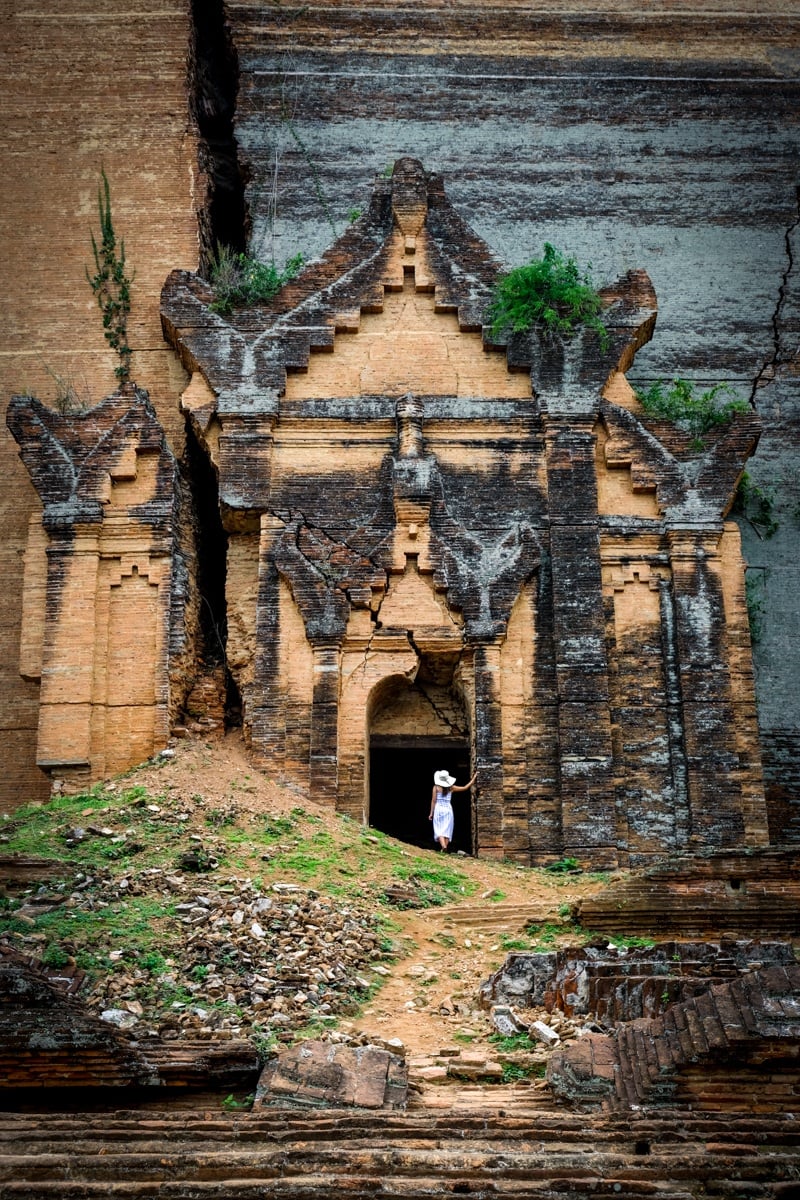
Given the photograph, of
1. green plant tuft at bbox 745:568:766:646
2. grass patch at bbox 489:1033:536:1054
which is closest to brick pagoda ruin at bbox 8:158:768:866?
green plant tuft at bbox 745:568:766:646

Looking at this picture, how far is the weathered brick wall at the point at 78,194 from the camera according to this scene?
20.1m

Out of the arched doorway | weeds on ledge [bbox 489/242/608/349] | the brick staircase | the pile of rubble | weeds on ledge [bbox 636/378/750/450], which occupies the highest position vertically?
weeds on ledge [bbox 489/242/608/349]

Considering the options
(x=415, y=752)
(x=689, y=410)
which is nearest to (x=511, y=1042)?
(x=415, y=752)

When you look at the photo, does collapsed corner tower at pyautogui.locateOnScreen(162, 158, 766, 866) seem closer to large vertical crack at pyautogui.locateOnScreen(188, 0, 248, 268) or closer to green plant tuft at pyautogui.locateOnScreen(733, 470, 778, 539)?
green plant tuft at pyautogui.locateOnScreen(733, 470, 778, 539)

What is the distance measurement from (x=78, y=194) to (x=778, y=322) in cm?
1035

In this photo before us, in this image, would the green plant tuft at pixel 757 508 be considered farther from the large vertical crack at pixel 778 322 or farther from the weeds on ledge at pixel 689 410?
the weeds on ledge at pixel 689 410

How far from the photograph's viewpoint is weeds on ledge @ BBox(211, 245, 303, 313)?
19281mm

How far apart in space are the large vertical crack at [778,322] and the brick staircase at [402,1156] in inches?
591


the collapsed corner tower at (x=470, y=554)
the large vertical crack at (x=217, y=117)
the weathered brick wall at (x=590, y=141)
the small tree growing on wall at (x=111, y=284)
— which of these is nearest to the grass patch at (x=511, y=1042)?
the collapsed corner tower at (x=470, y=554)

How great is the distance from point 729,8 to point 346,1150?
833 inches

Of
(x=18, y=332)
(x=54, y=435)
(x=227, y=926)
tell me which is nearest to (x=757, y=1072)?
(x=227, y=926)

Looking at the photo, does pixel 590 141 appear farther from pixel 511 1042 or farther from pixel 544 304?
pixel 511 1042

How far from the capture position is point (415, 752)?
19.1 m

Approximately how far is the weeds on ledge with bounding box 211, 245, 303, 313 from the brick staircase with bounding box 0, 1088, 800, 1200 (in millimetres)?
12708
